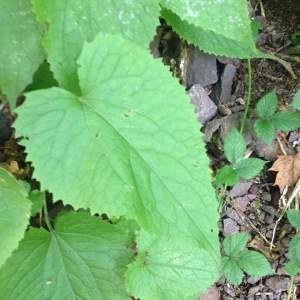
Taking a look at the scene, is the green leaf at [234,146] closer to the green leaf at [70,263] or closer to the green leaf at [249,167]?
the green leaf at [249,167]

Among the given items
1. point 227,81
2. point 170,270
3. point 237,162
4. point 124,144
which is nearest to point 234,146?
point 237,162

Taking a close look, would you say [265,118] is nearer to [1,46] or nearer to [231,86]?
[231,86]

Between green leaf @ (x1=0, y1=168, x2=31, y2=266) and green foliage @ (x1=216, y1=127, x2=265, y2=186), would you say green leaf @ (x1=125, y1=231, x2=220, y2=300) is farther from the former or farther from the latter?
green leaf @ (x1=0, y1=168, x2=31, y2=266)

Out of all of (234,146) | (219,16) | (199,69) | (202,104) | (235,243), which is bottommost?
(235,243)

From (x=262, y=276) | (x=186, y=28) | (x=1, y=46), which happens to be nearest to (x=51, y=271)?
(x=1, y=46)

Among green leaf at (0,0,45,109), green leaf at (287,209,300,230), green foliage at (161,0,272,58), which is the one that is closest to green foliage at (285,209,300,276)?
green leaf at (287,209,300,230)

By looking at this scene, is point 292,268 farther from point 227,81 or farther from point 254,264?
point 227,81

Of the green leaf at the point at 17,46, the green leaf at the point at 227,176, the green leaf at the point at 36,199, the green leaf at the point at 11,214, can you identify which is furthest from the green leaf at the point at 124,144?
the green leaf at the point at 227,176
